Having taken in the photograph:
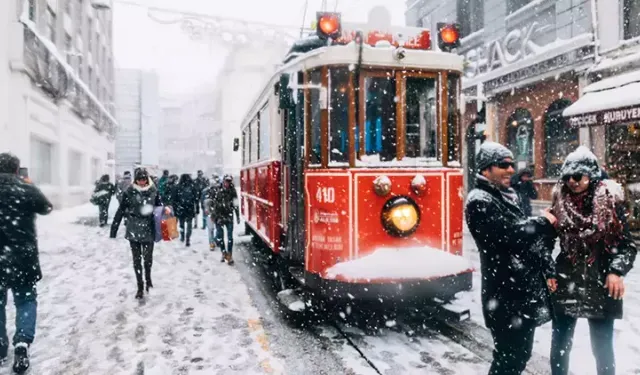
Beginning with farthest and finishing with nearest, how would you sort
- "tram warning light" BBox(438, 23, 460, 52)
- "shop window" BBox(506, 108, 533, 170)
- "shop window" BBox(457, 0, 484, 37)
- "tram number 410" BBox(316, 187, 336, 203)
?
"shop window" BBox(457, 0, 484, 37), "shop window" BBox(506, 108, 533, 170), "tram warning light" BBox(438, 23, 460, 52), "tram number 410" BBox(316, 187, 336, 203)

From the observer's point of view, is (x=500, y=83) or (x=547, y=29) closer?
(x=547, y=29)

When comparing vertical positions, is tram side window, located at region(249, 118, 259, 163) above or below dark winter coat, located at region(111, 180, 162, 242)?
above

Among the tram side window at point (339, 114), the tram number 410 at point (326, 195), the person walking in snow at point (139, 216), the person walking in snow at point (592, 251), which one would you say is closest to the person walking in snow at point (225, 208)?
the person walking in snow at point (139, 216)

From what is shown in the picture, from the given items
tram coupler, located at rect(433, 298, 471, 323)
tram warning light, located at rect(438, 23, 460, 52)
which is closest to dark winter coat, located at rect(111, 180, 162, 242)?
tram coupler, located at rect(433, 298, 471, 323)

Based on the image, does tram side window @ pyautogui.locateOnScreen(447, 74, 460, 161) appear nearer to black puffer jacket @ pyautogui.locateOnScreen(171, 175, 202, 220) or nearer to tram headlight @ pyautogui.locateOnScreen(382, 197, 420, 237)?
tram headlight @ pyautogui.locateOnScreen(382, 197, 420, 237)

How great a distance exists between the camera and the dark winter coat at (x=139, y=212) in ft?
23.4

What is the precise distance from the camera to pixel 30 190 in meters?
4.74

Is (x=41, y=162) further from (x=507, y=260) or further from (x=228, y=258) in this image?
(x=507, y=260)

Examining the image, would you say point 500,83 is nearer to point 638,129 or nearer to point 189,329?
point 638,129

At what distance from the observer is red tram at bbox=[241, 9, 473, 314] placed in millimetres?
5598

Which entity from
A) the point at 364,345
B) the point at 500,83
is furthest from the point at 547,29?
the point at 364,345

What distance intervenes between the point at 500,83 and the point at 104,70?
30.1 m

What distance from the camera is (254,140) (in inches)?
409

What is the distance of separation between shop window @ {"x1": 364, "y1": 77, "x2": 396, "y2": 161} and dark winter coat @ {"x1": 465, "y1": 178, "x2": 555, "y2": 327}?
2903mm
